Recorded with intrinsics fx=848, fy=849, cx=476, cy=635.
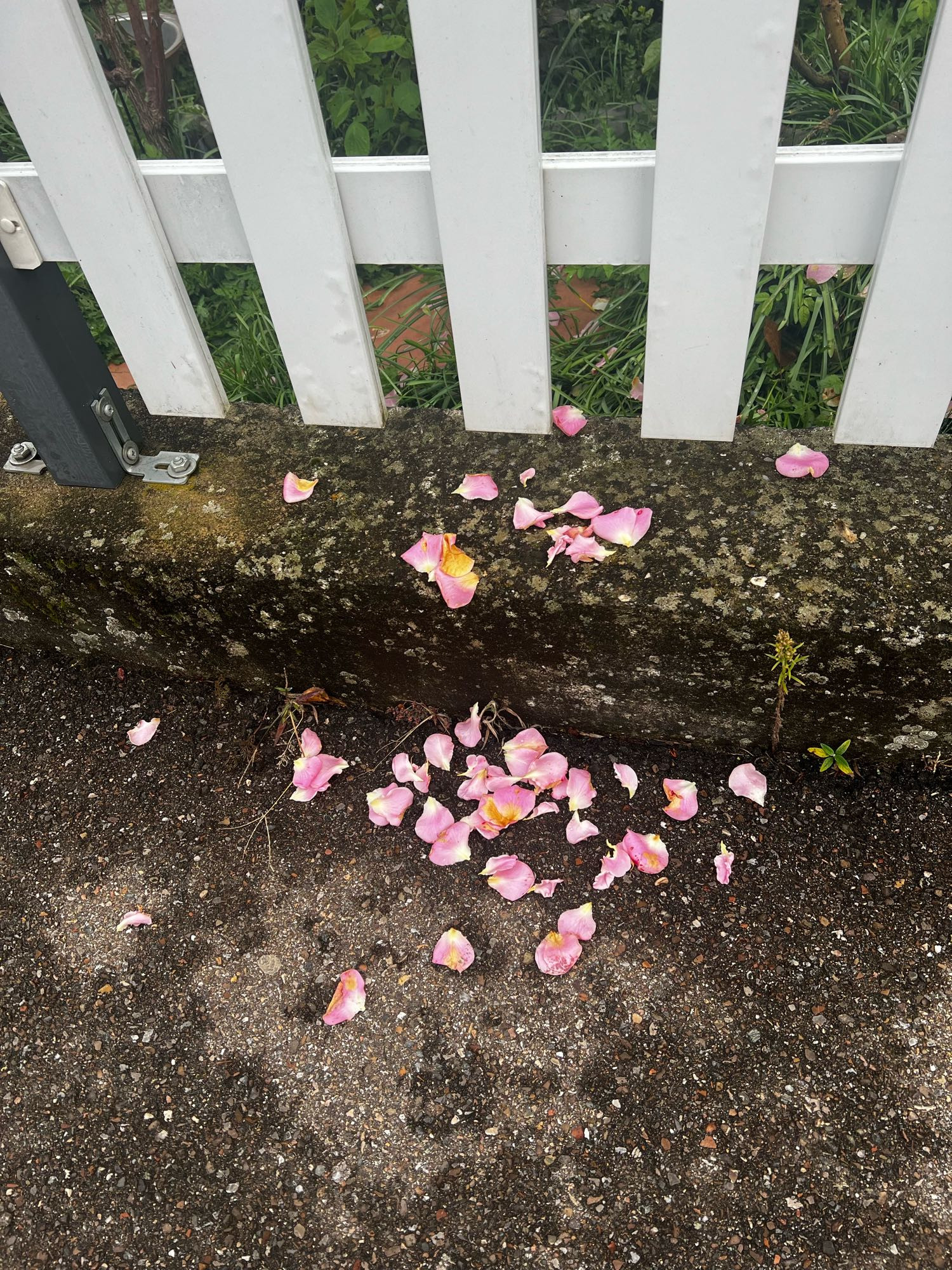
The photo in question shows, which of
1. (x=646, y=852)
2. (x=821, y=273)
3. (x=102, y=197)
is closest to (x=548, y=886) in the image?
(x=646, y=852)

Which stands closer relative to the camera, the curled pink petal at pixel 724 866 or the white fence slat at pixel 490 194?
the white fence slat at pixel 490 194

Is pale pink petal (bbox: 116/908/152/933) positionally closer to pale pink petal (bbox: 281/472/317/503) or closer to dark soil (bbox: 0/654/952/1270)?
dark soil (bbox: 0/654/952/1270)

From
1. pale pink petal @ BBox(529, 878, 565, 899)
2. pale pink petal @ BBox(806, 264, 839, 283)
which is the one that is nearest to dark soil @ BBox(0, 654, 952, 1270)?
pale pink petal @ BBox(529, 878, 565, 899)

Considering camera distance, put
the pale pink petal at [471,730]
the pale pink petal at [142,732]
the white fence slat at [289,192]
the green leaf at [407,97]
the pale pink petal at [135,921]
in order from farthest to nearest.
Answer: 1. the green leaf at [407,97]
2. the pale pink petal at [142,732]
3. the pale pink petal at [471,730]
4. the pale pink petal at [135,921]
5. the white fence slat at [289,192]

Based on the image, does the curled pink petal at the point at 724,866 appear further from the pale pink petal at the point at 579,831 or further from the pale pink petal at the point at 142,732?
the pale pink petal at the point at 142,732

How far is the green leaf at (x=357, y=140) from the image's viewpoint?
2.12m

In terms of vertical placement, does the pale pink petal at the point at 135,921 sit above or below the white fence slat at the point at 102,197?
below

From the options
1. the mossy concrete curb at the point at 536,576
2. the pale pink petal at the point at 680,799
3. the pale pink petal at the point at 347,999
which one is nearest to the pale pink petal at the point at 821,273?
the mossy concrete curb at the point at 536,576

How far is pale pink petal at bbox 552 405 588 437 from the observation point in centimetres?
160

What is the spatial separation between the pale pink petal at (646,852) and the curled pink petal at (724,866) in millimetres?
91

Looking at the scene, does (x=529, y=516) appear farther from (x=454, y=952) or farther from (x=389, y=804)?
(x=454, y=952)

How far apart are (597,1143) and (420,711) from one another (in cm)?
84

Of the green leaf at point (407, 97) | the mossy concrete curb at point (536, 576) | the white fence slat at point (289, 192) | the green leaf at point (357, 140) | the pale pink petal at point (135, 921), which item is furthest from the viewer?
the green leaf at point (407, 97)

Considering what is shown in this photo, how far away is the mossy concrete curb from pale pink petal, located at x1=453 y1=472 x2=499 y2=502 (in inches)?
0.6
